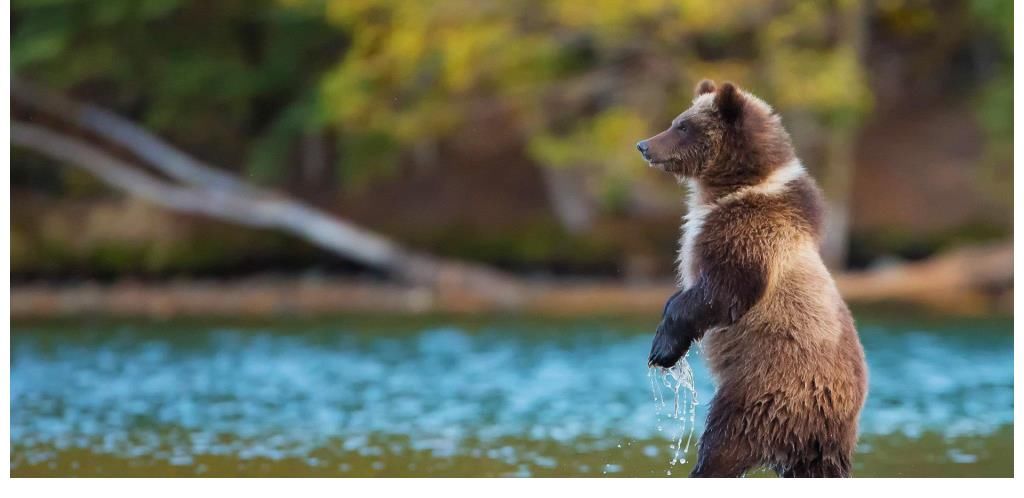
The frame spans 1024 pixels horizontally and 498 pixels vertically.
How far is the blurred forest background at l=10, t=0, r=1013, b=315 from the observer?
24.1 m

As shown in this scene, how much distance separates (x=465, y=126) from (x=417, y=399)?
15.4 metres

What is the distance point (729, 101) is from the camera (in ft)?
20.4

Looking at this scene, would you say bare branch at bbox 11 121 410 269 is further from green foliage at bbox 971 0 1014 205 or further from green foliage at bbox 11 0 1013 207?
green foliage at bbox 971 0 1014 205

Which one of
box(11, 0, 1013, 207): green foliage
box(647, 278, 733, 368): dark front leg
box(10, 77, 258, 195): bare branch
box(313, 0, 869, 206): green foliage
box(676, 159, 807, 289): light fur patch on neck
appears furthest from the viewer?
box(10, 77, 258, 195): bare branch

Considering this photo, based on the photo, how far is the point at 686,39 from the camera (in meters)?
25.5

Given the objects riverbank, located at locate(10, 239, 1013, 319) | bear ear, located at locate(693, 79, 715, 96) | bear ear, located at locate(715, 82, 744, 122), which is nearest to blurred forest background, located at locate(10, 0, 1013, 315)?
riverbank, located at locate(10, 239, 1013, 319)

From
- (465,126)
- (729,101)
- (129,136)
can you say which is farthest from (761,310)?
(129,136)

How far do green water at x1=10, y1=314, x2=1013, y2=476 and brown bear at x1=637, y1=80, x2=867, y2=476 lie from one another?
2597mm

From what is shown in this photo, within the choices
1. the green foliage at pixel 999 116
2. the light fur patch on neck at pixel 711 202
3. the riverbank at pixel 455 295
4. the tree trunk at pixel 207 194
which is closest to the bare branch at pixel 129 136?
the tree trunk at pixel 207 194

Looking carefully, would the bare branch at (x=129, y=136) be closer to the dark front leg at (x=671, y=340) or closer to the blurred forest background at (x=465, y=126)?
the blurred forest background at (x=465, y=126)

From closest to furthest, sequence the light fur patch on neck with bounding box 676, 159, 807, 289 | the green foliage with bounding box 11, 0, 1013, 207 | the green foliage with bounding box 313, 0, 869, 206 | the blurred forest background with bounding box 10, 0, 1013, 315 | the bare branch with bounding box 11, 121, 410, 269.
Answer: the light fur patch on neck with bounding box 676, 159, 807, 289
the green foliage with bounding box 313, 0, 869, 206
the green foliage with bounding box 11, 0, 1013, 207
the blurred forest background with bounding box 10, 0, 1013, 315
the bare branch with bounding box 11, 121, 410, 269

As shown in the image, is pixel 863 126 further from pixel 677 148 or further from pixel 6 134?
pixel 677 148

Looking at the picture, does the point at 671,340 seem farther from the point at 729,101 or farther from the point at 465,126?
the point at 465,126

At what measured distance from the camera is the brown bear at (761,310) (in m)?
6.08
